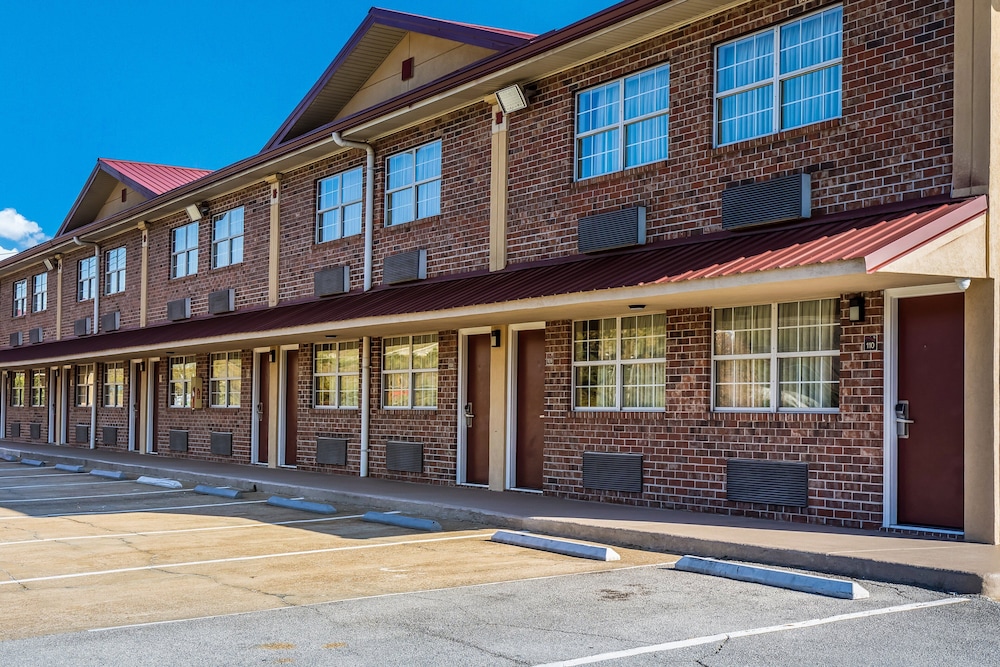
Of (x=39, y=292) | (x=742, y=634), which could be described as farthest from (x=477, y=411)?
(x=39, y=292)

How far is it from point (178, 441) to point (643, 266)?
648 inches

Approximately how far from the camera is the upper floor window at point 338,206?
19.3 meters

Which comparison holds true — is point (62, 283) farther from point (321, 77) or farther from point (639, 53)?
point (639, 53)

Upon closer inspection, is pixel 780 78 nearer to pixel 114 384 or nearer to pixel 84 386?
pixel 114 384

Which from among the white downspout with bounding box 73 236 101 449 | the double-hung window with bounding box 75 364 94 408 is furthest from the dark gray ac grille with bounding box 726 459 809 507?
the double-hung window with bounding box 75 364 94 408

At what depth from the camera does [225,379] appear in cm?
2364

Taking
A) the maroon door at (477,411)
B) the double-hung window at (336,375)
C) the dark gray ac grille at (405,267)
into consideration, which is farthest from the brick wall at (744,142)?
the double-hung window at (336,375)

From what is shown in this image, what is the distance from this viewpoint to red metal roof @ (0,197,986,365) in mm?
9461

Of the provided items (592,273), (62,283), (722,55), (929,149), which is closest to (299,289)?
(592,273)

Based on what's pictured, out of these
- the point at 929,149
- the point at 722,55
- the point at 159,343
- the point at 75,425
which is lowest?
the point at 75,425

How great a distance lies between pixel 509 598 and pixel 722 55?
25.2ft

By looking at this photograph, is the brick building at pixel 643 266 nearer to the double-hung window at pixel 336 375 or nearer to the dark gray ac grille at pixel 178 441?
the double-hung window at pixel 336 375

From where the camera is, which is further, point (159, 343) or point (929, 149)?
point (159, 343)

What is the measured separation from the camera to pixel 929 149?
1025cm
